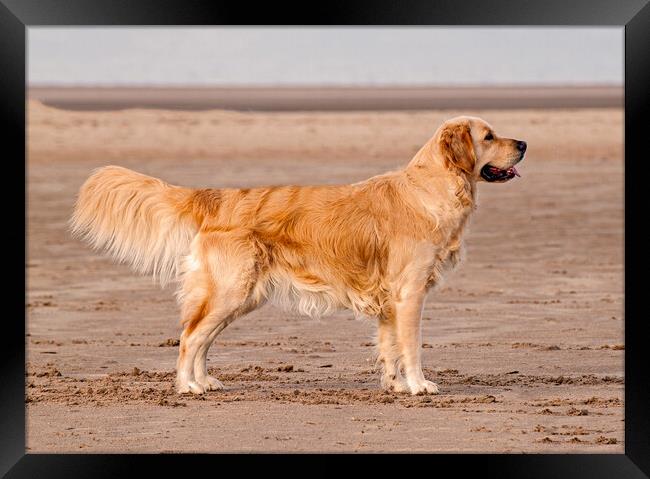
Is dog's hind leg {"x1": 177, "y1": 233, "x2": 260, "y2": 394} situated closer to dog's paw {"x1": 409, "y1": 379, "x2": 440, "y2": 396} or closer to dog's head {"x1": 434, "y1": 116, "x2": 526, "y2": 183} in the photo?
dog's paw {"x1": 409, "y1": 379, "x2": 440, "y2": 396}

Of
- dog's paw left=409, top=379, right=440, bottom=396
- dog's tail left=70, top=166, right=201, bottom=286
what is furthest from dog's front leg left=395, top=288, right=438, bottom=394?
dog's tail left=70, top=166, right=201, bottom=286

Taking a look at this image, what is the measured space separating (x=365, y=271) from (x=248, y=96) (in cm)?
7690

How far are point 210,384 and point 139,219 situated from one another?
1.34 metres

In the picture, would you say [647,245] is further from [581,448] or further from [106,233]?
[106,233]

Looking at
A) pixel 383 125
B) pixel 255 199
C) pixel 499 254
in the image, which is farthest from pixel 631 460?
pixel 383 125

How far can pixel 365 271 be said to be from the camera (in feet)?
32.4

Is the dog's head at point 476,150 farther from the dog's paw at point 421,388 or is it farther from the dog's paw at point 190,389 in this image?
the dog's paw at point 190,389

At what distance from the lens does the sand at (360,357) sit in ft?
28.3

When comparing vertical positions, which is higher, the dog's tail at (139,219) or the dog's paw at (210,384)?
the dog's tail at (139,219)

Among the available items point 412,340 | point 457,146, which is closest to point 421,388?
point 412,340

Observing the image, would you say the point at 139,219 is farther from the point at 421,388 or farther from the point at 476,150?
the point at 476,150

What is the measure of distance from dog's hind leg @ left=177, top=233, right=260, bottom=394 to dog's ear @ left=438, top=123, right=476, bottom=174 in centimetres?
160

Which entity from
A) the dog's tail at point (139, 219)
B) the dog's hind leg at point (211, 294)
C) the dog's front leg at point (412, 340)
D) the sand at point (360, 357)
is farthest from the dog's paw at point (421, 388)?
the dog's tail at point (139, 219)

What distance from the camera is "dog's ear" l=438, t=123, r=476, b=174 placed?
32.4ft
